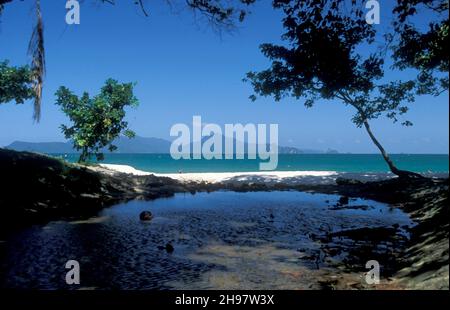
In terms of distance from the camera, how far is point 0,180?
16.5 metres

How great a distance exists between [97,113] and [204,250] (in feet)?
79.3

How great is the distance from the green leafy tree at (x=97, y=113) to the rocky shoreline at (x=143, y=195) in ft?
23.4

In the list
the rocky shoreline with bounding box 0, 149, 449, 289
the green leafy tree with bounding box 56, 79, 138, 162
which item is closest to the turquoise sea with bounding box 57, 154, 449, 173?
the green leafy tree with bounding box 56, 79, 138, 162

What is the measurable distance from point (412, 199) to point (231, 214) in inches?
383

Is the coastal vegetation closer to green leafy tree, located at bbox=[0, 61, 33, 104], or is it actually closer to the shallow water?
the shallow water

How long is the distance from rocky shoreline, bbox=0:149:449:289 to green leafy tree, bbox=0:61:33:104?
73.0 ft

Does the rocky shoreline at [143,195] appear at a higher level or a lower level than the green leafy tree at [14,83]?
lower

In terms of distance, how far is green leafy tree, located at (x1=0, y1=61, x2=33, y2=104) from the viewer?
38.4 m

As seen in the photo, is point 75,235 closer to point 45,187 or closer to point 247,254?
point 247,254

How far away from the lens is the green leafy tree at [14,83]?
126 ft

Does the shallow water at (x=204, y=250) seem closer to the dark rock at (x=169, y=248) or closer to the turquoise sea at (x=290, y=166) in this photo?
the dark rock at (x=169, y=248)

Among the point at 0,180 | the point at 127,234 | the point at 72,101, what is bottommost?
the point at 127,234

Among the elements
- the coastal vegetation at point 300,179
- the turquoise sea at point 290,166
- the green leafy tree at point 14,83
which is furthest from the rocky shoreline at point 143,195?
the turquoise sea at point 290,166
